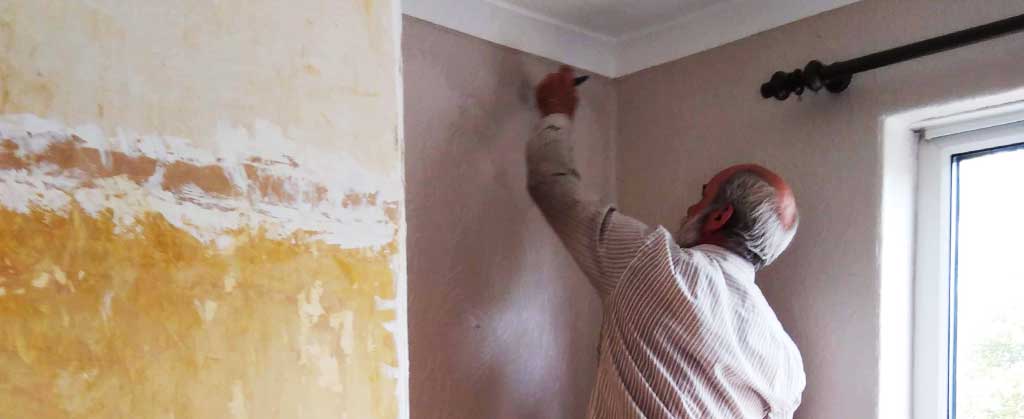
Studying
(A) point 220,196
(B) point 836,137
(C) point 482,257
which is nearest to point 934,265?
(B) point 836,137

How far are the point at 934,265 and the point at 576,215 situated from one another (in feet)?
1.98

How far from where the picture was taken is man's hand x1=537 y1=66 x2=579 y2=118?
4.23ft

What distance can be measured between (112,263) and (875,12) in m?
1.13

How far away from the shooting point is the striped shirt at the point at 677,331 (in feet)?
3.37

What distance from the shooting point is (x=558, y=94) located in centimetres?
129

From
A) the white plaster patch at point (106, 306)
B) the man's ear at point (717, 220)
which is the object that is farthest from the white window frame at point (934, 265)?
the white plaster patch at point (106, 306)

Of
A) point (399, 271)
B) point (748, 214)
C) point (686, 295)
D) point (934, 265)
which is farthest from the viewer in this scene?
point (934, 265)

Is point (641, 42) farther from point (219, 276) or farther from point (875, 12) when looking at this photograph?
point (219, 276)

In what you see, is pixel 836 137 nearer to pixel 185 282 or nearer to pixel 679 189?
pixel 679 189

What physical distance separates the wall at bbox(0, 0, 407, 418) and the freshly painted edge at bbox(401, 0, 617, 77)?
1.75 ft

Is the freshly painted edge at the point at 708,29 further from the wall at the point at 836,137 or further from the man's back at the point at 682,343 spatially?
the man's back at the point at 682,343

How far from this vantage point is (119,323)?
1.88 feet

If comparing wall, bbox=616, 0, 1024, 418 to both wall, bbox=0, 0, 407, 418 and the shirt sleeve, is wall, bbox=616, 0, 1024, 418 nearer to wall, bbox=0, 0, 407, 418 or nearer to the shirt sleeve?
the shirt sleeve

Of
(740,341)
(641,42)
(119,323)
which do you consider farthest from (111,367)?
(641,42)
